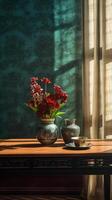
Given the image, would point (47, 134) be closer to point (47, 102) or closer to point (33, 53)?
point (47, 102)

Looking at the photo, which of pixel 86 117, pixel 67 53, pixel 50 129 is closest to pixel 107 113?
pixel 86 117

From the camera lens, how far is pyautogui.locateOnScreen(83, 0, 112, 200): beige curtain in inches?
152

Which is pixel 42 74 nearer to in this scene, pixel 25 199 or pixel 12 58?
pixel 12 58

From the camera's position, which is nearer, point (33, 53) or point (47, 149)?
point (47, 149)

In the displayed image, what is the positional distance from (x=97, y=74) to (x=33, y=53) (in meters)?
0.75

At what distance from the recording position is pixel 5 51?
4180 mm

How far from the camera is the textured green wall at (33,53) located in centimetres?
414

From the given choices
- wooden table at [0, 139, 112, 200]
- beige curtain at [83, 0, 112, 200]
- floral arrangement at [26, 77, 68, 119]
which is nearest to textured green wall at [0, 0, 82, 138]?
beige curtain at [83, 0, 112, 200]

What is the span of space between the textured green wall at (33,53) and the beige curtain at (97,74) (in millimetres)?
182

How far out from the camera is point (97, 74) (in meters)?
3.88

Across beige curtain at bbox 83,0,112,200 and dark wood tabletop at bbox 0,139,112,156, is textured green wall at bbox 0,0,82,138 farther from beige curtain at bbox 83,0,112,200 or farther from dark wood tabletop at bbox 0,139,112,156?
dark wood tabletop at bbox 0,139,112,156

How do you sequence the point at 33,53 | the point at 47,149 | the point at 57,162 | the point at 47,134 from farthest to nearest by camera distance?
the point at 33,53 < the point at 47,134 < the point at 47,149 < the point at 57,162

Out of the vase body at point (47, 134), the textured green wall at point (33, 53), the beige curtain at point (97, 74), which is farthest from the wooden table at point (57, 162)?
the textured green wall at point (33, 53)

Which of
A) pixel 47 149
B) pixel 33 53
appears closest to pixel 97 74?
pixel 33 53
